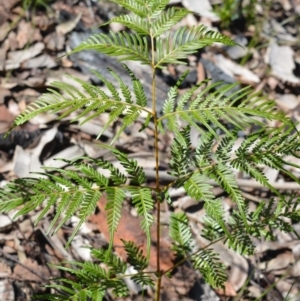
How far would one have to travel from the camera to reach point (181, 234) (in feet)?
6.80

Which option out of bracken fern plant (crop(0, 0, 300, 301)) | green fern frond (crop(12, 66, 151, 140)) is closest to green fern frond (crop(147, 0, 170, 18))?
bracken fern plant (crop(0, 0, 300, 301))

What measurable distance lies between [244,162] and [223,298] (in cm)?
130

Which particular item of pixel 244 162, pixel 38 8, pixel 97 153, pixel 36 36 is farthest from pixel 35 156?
pixel 244 162

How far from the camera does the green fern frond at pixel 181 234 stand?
2055 millimetres

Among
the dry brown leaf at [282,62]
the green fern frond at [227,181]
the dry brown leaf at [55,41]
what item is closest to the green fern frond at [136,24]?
the green fern frond at [227,181]

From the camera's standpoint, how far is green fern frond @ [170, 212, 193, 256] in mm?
2055

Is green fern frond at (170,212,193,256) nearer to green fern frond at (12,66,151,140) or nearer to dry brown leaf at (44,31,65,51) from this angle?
green fern frond at (12,66,151,140)

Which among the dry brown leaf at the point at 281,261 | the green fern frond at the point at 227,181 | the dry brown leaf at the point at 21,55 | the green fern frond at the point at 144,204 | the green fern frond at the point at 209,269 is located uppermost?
the green fern frond at the point at 227,181

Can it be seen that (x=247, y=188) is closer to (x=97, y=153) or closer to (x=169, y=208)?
(x=169, y=208)

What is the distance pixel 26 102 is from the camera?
3.40m

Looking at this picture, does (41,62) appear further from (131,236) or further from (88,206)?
(88,206)

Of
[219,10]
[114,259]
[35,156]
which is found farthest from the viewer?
[219,10]

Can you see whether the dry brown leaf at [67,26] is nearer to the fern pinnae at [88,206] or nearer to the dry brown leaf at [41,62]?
the dry brown leaf at [41,62]

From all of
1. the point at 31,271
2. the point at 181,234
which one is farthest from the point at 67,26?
the point at 181,234
